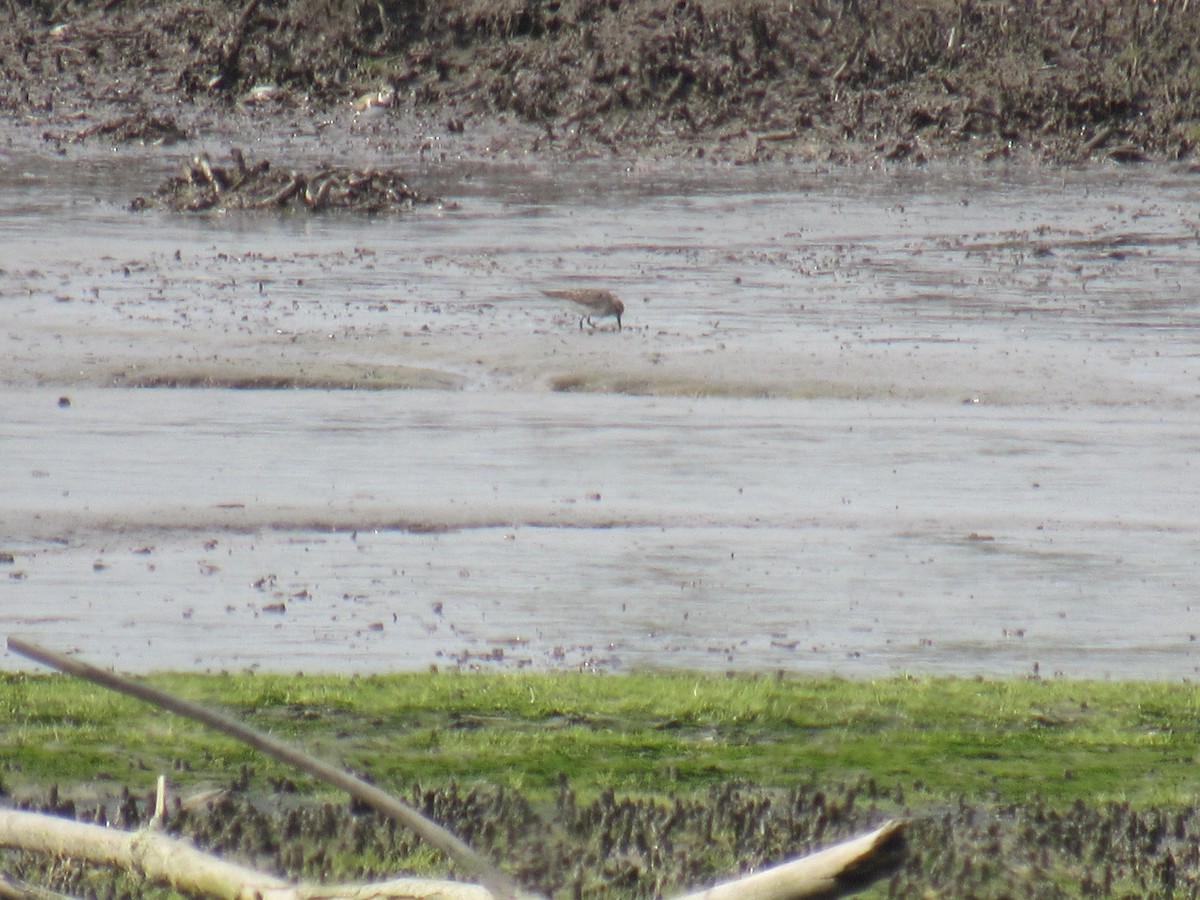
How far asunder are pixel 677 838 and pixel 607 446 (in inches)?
263

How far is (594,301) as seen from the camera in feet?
55.9

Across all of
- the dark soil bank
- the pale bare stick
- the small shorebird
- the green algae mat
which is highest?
the pale bare stick

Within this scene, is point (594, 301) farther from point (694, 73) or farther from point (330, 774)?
point (694, 73)

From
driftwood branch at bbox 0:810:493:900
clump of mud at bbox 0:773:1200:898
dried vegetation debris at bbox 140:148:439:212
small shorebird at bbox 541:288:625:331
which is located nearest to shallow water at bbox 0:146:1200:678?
small shorebird at bbox 541:288:625:331

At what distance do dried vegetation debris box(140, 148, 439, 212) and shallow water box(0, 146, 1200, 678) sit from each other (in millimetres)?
1408

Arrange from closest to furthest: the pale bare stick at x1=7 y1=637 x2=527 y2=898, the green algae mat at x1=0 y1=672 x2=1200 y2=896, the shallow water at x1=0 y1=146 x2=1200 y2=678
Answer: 1. the pale bare stick at x1=7 y1=637 x2=527 y2=898
2. the green algae mat at x1=0 y1=672 x2=1200 y2=896
3. the shallow water at x1=0 y1=146 x2=1200 y2=678

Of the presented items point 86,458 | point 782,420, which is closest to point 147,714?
point 86,458

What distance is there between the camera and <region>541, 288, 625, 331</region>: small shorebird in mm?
17031

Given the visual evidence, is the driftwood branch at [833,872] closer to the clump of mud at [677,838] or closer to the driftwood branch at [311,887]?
the driftwood branch at [311,887]

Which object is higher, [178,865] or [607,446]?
[178,865]

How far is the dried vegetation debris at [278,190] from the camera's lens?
81.9 feet

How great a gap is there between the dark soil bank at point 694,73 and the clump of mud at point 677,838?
2424cm

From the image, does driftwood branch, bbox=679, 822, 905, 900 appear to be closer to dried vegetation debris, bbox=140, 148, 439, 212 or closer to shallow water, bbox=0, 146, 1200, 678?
shallow water, bbox=0, 146, 1200, 678

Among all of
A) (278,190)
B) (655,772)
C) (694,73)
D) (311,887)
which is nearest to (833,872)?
(311,887)
